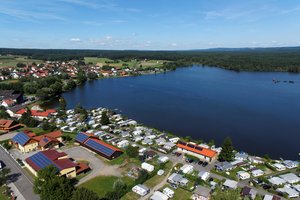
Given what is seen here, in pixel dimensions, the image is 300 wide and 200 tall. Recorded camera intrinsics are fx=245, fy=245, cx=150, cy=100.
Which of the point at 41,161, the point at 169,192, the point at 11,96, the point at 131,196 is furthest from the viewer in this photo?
A: the point at 11,96

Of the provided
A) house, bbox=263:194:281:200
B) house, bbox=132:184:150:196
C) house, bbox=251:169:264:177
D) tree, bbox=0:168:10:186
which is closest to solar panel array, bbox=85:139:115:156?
house, bbox=132:184:150:196

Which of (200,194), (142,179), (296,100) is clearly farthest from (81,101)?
(296,100)

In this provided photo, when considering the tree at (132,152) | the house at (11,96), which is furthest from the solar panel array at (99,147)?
the house at (11,96)

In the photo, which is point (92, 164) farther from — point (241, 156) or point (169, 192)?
point (241, 156)

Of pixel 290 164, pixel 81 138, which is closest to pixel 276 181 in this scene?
pixel 290 164

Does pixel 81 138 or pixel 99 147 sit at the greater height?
pixel 81 138

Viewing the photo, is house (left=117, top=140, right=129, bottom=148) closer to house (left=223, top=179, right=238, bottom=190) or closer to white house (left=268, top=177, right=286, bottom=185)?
house (left=223, top=179, right=238, bottom=190)

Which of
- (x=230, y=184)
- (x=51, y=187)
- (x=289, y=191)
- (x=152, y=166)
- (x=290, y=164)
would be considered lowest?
(x=290, y=164)

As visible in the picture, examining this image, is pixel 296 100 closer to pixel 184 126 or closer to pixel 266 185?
pixel 184 126
